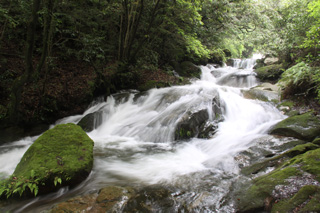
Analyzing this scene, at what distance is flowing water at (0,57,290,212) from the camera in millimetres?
3132

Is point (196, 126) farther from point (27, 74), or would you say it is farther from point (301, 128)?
point (27, 74)

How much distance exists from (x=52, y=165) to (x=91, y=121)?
4140 millimetres

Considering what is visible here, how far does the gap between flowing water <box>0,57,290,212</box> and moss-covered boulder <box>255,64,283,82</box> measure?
4279 millimetres

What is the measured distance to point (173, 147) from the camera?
18.3ft

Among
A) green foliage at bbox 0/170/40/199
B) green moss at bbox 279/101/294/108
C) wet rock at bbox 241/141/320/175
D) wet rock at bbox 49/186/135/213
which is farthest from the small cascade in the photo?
A: green foliage at bbox 0/170/40/199

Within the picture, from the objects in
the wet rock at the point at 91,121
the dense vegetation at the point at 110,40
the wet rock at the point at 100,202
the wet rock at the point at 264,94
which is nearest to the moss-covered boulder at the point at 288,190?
the wet rock at the point at 100,202

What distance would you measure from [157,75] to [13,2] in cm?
742

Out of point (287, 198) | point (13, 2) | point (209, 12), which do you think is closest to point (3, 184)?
point (287, 198)

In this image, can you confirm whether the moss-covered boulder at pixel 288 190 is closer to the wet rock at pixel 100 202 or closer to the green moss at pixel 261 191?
the green moss at pixel 261 191

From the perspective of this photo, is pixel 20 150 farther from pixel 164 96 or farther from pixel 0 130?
pixel 164 96

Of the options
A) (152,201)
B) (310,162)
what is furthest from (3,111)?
(310,162)

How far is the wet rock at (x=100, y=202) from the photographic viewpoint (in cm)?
257

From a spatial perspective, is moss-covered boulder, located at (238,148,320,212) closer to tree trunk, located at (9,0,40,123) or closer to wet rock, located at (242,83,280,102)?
wet rock, located at (242,83,280,102)

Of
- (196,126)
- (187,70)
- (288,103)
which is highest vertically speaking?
(187,70)
